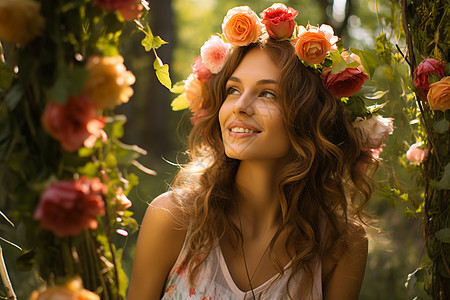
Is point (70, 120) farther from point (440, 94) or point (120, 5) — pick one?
point (440, 94)

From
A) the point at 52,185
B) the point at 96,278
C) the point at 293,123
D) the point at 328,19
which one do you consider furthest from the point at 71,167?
the point at 328,19

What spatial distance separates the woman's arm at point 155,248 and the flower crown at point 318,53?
0.73m

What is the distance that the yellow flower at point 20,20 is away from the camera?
865mm

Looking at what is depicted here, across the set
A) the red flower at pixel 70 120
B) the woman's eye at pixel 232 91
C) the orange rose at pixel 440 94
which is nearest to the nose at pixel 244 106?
the woman's eye at pixel 232 91

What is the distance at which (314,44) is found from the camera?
206cm

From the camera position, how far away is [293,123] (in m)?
2.13

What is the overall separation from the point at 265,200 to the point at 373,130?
601 millimetres

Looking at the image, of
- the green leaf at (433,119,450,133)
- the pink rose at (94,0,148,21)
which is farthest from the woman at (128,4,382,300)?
the pink rose at (94,0,148,21)

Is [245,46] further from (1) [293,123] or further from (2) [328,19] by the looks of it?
(2) [328,19]

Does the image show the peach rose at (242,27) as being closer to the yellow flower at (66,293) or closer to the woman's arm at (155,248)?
the woman's arm at (155,248)

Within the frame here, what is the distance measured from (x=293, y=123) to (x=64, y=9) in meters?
1.35

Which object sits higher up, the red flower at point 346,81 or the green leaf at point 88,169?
the green leaf at point 88,169

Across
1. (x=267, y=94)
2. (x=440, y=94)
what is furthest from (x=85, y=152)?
(x=440, y=94)

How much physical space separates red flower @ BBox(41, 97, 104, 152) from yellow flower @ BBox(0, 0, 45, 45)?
0.47 ft
